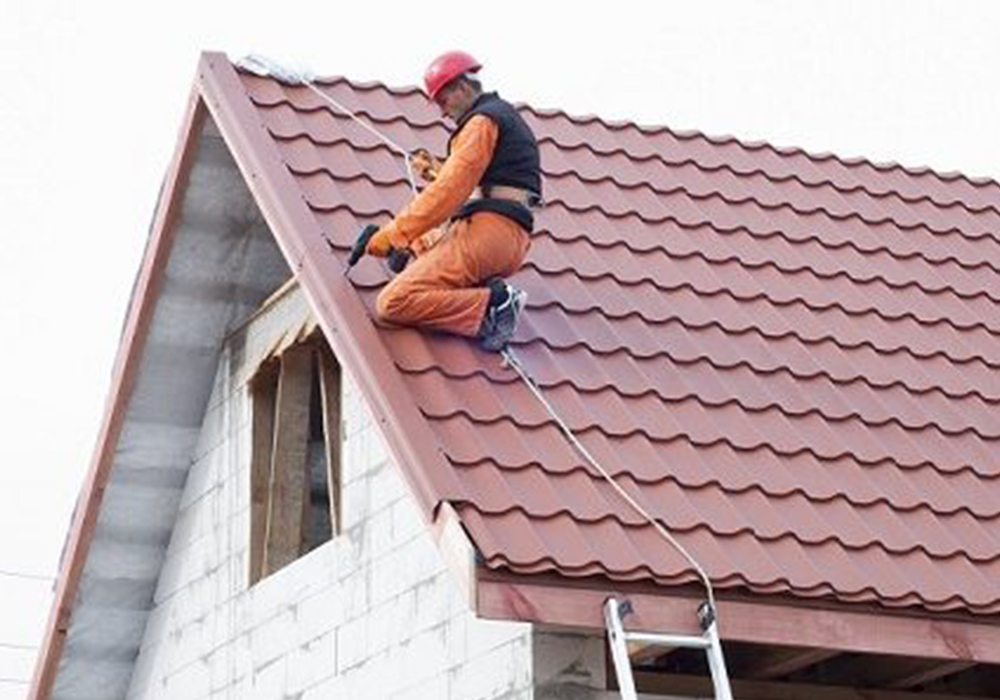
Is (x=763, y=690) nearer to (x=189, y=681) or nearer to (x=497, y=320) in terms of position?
(x=497, y=320)

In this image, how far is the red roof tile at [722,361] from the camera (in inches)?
382

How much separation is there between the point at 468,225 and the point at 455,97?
0.54 meters

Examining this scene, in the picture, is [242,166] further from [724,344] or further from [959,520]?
[959,520]

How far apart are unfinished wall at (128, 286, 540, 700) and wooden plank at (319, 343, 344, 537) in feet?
0.53

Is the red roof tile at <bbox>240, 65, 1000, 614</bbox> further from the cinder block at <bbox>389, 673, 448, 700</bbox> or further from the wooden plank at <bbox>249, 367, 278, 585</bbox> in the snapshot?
the wooden plank at <bbox>249, 367, 278, 585</bbox>

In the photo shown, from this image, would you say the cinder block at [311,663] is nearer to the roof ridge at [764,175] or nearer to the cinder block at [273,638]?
the cinder block at [273,638]

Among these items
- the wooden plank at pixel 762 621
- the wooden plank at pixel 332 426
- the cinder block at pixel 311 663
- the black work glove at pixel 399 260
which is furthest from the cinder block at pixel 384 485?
the wooden plank at pixel 762 621

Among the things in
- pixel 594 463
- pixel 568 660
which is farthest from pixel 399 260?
pixel 568 660

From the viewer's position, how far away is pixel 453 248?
10617 mm

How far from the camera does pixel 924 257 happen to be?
12820mm

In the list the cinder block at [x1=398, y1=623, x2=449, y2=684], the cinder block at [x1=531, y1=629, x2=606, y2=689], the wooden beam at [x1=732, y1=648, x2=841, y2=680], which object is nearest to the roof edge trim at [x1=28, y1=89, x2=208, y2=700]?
the cinder block at [x1=398, y1=623, x2=449, y2=684]

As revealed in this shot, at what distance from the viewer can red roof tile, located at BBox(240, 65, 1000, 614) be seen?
31.8ft

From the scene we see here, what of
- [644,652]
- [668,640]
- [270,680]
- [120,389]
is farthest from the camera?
[120,389]

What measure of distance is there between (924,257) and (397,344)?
3.43m
